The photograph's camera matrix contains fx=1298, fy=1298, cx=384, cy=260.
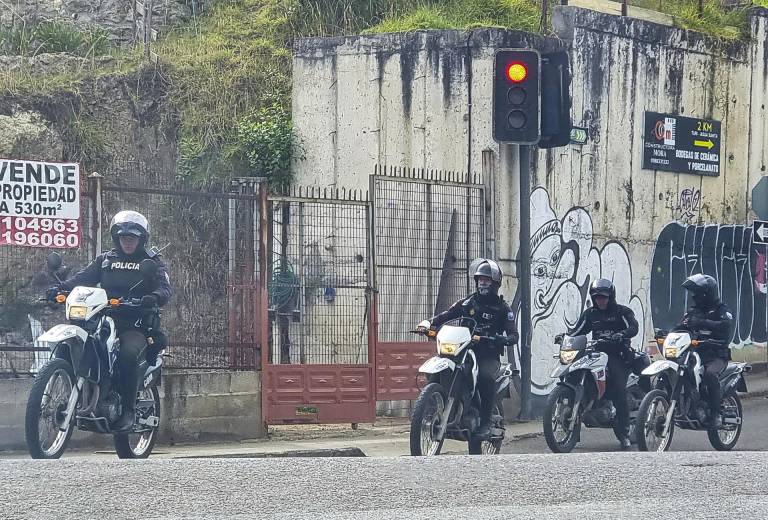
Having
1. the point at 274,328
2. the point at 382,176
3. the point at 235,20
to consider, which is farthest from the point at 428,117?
the point at 235,20

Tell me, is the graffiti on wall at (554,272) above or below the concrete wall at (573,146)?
below

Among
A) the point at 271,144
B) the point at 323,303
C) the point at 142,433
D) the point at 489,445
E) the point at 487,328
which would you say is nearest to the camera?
the point at 142,433

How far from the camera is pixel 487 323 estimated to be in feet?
37.1

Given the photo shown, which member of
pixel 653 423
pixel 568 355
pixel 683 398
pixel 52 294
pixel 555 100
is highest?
pixel 555 100

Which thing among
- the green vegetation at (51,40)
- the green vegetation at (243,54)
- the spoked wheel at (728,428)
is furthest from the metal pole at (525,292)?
the green vegetation at (51,40)

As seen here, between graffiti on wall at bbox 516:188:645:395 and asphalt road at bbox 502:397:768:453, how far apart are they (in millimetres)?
1634

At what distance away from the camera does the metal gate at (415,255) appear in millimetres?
14141

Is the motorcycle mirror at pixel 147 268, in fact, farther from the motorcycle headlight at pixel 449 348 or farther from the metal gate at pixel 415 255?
the metal gate at pixel 415 255

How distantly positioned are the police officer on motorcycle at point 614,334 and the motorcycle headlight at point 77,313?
4959 millimetres

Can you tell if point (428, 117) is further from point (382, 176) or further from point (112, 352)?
point (112, 352)

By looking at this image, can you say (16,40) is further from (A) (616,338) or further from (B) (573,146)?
(A) (616,338)

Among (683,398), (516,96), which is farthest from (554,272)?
(683,398)

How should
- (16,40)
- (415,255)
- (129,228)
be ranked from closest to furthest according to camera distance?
1. (129,228)
2. (415,255)
3. (16,40)

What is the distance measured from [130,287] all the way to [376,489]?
3.32 metres
